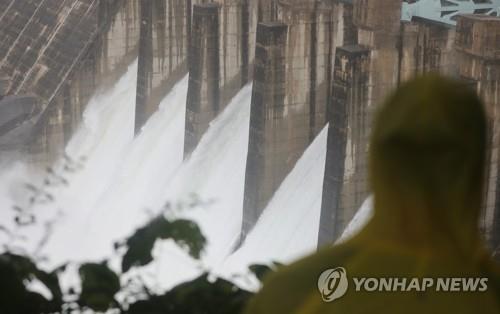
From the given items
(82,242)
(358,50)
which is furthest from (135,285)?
(82,242)

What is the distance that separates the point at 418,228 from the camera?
1.69 m

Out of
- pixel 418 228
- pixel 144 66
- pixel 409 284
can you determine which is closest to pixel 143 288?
pixel 409 284

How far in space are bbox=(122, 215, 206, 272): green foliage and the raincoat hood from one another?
0.82 metres

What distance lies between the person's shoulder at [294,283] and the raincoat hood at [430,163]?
13 centimetres

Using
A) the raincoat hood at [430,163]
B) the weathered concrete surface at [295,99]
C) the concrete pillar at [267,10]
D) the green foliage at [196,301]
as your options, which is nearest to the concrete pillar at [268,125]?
the weathered concrete surface at [295,99]

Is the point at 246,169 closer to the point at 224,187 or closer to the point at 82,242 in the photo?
the point at 224,187

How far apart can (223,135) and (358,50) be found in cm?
467

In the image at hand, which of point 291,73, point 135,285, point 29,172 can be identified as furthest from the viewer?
point 29,172

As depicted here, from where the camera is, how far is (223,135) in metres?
18.7

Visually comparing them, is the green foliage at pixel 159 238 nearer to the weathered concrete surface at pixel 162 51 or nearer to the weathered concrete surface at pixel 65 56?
the weathered concrete surface at pixel 162 51

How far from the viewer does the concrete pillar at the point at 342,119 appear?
14352 millimetres

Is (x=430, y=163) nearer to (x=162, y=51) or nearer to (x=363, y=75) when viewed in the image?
(x=363, y=75)

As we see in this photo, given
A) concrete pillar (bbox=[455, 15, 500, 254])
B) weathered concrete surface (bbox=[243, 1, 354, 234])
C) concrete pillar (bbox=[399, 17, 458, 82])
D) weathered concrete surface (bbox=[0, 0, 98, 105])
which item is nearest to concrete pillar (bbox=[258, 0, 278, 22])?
weathered concrete surface (bbox=[243, 1, 354, 234])

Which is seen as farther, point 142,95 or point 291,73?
point 142,95
